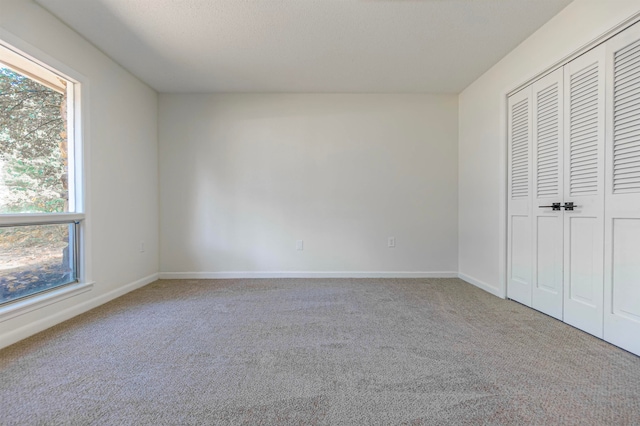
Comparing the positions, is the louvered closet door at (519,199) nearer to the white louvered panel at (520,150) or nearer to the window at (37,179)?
the white louvered panel at (520,150)

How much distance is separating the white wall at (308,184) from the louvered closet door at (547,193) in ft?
4.37

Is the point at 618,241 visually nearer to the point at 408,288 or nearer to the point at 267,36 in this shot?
the point at 408,288

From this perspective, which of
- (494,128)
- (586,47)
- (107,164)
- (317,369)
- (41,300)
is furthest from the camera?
(494,128)

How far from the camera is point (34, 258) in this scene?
2.28 metres

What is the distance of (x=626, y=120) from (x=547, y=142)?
0.64m

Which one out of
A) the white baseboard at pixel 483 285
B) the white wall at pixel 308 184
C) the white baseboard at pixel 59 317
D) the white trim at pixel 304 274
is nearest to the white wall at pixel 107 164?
the white baseboard at pixel 59 317

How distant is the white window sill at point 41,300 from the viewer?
6.56 ft

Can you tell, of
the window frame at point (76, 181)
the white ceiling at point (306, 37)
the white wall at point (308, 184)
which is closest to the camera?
the white ceiling at point (306, 37)

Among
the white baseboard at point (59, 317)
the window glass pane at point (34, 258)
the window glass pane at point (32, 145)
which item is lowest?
the white baseboard at point (59, 317)

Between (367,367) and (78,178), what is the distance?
2840 mm

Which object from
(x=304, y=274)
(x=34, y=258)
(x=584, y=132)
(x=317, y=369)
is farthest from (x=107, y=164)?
(x=584, y=132)

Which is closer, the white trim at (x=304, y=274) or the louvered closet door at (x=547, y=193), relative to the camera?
the louvered closet door at (x=547, y=193)

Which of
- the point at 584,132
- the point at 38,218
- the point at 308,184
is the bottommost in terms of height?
the point at 38,218

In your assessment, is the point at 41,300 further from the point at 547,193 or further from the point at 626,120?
the point at 626,120
